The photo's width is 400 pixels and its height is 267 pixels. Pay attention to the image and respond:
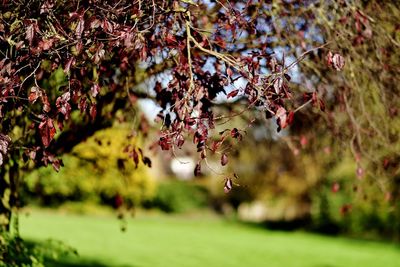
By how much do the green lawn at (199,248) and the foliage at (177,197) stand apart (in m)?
7.51

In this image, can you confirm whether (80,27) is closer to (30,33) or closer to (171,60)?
(30,33)

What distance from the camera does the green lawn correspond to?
14.1 metres

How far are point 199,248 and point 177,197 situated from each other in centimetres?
1605

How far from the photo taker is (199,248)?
17.4m

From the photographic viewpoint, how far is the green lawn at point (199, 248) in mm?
14102

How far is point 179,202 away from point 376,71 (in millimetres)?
28278

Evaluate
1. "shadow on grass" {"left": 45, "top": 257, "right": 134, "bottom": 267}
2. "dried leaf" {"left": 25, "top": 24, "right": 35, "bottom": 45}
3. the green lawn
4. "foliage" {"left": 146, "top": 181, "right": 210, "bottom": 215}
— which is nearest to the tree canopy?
"dried leaf" {"left": 25, "top": 24, "right": 35, "bottom": 45}

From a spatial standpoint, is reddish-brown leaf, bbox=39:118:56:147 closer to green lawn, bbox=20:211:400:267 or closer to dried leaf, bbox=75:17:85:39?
dried leaf, bbox=75:17:85:39

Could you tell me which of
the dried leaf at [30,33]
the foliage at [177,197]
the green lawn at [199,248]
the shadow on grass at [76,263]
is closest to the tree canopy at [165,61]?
the dried leaf at [30,33]

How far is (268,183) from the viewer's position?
29.0 m

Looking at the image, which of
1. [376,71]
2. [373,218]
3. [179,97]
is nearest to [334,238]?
[373,218]

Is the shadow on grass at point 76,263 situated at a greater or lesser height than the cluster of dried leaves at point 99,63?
lesser

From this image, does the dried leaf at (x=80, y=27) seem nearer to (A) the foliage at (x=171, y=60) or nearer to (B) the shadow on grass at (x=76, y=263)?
(A) the foliage at (x=171, y=60)

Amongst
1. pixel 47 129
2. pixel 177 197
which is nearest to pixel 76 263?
pixel 47 129
